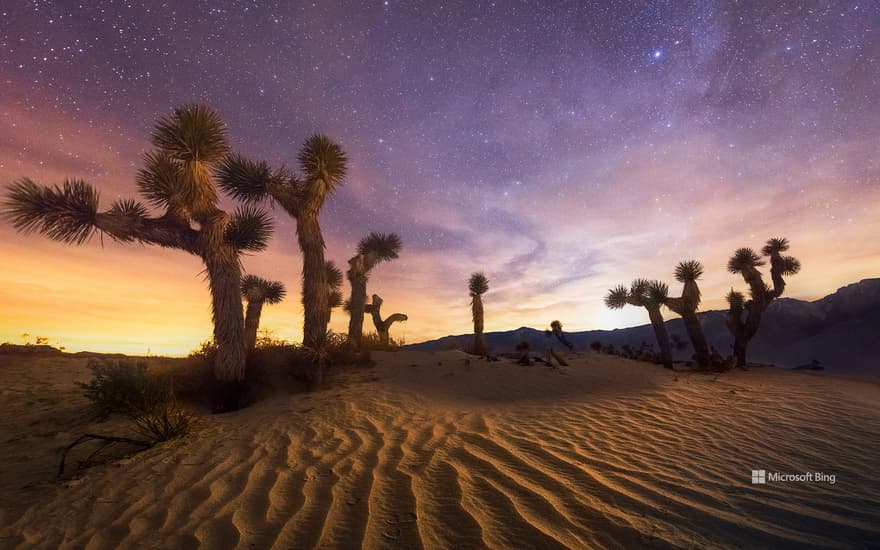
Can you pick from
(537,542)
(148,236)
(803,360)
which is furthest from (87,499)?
(803,360)

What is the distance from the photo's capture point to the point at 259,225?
37.1ft

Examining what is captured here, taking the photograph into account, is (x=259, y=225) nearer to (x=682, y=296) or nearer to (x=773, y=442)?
(x=773, y=442)

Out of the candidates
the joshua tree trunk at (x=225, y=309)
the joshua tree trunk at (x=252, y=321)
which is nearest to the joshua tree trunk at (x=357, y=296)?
the joshua tree trunk at (x=252, y=321)

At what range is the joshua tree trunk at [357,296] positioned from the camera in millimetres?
15844

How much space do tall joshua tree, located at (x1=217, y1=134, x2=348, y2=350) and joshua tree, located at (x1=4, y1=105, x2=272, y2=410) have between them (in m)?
2.00

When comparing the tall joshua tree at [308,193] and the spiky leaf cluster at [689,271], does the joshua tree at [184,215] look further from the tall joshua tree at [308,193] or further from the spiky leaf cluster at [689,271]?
the spiky leaf cluster at [689,271]

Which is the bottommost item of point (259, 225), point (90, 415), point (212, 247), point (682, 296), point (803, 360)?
point (803, 360)

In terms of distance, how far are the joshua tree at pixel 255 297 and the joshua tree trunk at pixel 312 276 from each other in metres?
3.89

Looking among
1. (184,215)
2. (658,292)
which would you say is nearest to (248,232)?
(184,215)

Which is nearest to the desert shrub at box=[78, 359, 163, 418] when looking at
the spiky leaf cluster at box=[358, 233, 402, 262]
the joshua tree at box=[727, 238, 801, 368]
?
the spiky leaf cluster at box=[358, 233, 402, 262]

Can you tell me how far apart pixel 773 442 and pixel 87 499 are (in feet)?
25.2

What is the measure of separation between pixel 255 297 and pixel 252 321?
1.24 metres

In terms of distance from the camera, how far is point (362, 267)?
17531mm

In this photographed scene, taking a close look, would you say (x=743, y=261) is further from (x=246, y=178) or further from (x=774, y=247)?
(x=246, y=178)
